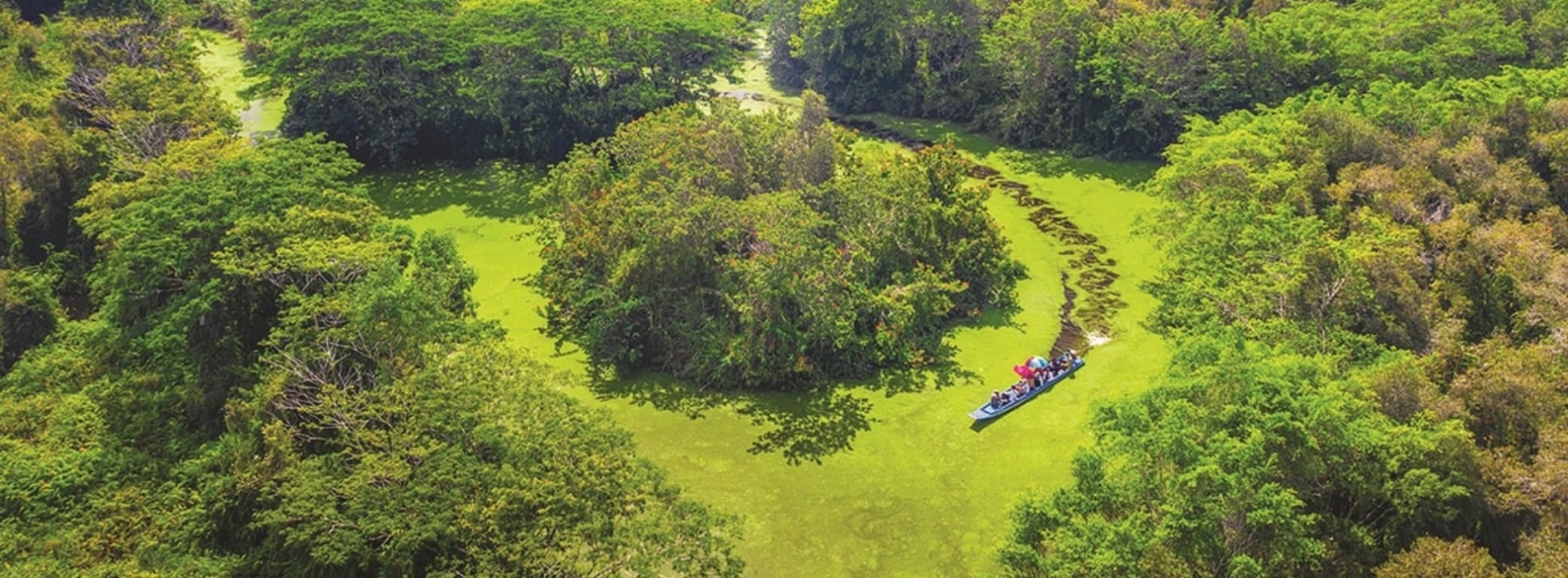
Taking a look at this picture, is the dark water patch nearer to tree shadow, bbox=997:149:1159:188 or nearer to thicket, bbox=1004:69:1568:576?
thicket, bbox=1004:69:1568:576

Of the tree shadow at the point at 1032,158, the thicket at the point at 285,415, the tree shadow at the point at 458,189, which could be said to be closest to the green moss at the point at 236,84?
the tree shadow at the point at 458,189

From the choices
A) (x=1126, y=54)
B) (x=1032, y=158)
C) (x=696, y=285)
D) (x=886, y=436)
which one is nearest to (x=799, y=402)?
(x=886, y=436)

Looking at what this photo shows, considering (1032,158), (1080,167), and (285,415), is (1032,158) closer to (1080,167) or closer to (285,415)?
(1080,167)

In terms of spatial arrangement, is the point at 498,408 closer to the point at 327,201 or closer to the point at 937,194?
the point at 327,201

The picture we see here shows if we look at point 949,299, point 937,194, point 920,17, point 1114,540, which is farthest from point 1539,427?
point 920,17

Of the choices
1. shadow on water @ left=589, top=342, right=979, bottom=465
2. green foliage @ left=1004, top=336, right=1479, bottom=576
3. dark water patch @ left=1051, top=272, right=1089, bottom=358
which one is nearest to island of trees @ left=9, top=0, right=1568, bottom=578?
green foliage @ left=1004, top=336, right=1479, bottom=576
